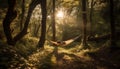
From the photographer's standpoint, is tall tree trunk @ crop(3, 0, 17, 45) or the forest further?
tall tree trunk @ crop(3, 0, 17, 45)

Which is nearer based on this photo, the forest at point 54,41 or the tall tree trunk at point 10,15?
the forest at point 54,41

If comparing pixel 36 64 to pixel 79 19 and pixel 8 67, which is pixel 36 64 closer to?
pixel 8 67

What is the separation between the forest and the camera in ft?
28.6

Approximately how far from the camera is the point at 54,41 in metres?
16.3

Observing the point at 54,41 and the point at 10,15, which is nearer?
the point at 10,15

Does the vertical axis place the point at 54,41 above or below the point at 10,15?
below

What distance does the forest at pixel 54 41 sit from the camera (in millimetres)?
8723

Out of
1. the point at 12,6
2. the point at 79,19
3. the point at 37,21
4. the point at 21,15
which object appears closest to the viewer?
the point at 12,6

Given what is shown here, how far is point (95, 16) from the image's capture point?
25156mm

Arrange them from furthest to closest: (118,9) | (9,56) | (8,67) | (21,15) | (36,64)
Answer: (21,15) → (118,9) → (36,64) → (9,56) → (8,67)

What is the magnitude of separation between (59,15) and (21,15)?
13.8m

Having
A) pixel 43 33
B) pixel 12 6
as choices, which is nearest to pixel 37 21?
pixel 43 33

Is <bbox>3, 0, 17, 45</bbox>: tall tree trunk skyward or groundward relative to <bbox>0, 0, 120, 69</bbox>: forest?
skyward

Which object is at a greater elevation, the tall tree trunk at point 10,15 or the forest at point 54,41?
the tall tree trunk at point 10,15
